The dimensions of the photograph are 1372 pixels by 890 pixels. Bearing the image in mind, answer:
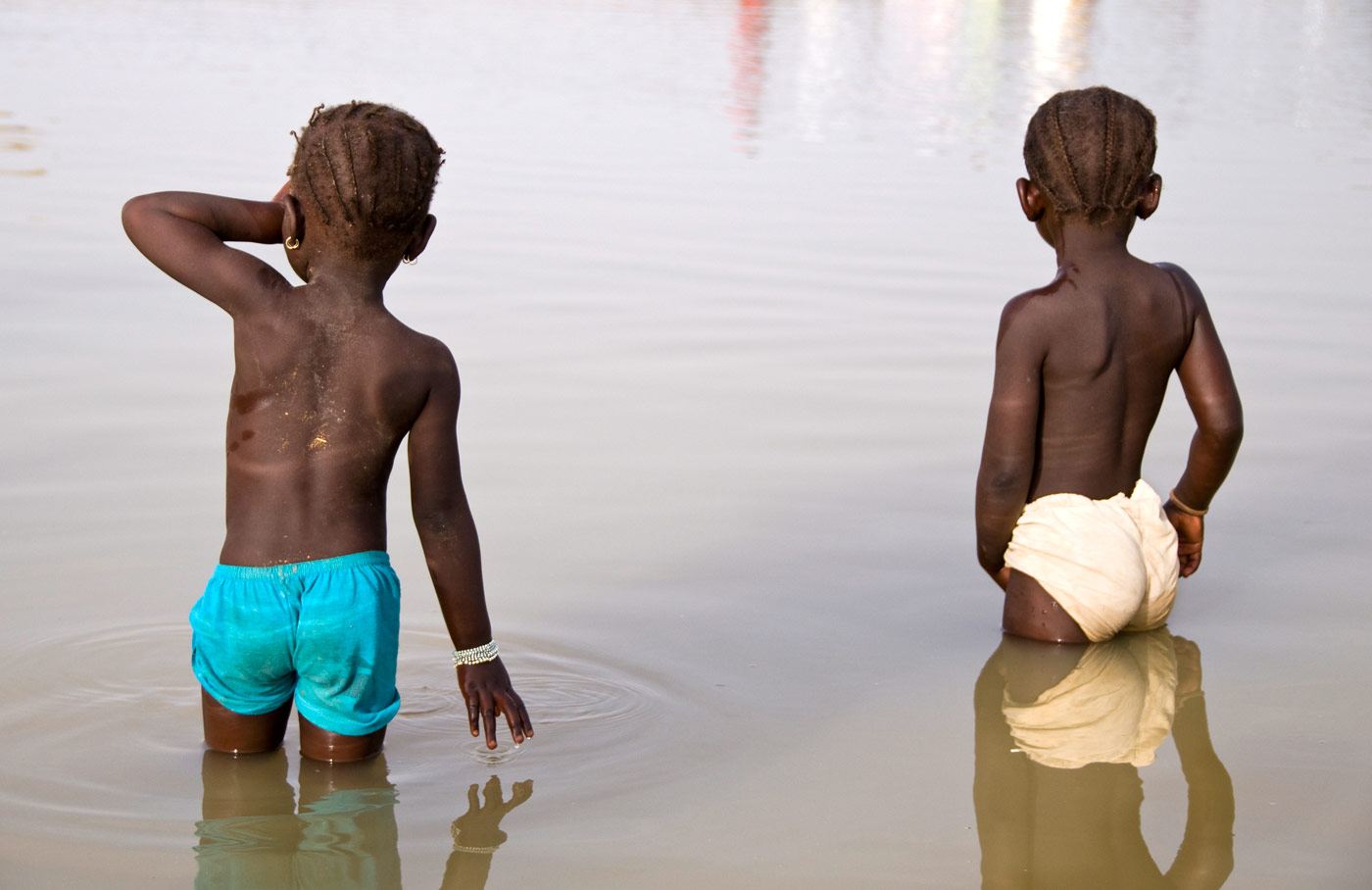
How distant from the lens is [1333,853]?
2.85m

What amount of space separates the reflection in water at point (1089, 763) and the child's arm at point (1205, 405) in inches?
16.0

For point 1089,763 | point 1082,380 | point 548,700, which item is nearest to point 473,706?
point 548,700

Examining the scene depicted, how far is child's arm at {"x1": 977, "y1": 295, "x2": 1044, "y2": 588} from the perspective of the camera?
3789 millimetres

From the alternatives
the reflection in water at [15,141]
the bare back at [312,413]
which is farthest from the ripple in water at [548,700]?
the reflection in water at [15,141]

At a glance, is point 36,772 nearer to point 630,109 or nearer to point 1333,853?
point 1333,853

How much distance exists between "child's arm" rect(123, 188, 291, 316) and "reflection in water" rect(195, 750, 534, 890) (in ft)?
3.03

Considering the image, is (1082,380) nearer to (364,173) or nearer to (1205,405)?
(1205,405)

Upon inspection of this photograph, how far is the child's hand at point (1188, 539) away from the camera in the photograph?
416 centimetres

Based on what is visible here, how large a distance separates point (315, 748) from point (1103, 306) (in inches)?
84.3

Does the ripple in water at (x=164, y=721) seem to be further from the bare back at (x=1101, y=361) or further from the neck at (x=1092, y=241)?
the neck at (x=1092, y=241)

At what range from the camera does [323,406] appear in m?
2.90

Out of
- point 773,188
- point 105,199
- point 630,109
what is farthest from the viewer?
point 630,109

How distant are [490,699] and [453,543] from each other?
0.31 metres

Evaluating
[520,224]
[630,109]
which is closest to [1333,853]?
[520,224]
